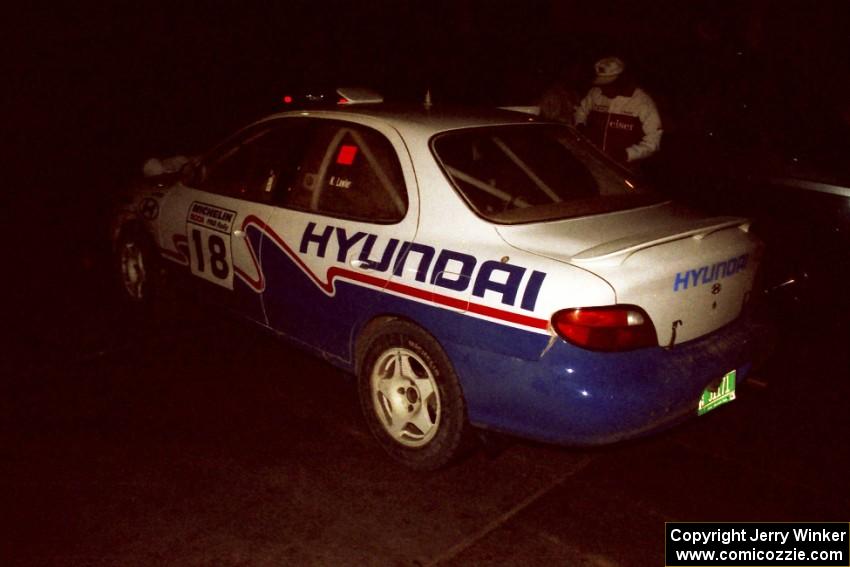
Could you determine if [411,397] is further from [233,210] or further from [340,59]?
[340,59]

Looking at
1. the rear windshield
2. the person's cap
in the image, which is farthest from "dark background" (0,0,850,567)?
the rear windshield

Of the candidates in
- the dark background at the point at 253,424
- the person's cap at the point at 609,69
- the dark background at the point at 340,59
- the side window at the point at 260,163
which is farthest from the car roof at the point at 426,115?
the dark background at the point at 340,59

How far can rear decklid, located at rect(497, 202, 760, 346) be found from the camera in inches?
118

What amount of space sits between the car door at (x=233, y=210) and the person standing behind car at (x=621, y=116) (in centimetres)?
265

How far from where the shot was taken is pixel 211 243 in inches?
181

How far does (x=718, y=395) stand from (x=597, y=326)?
0.80 metres

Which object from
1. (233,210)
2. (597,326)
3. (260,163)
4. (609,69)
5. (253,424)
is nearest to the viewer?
(597,326)

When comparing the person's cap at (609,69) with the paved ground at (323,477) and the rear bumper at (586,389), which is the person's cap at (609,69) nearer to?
the paved ground at (323,477)

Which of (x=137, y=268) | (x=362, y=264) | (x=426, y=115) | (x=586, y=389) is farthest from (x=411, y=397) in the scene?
(x=137, y=268)

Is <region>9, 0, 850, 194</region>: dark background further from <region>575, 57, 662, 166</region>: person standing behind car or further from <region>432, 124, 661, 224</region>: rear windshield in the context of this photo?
<region>432, 124, 661, 224</region>: rear windshield

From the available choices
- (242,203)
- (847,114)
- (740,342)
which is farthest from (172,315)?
(847,114)

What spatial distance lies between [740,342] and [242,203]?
2.63 meters

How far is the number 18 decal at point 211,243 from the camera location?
4.46 metres

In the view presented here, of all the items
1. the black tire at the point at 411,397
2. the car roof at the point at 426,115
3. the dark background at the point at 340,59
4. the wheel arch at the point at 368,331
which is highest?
the dark background at the point at 340,59
